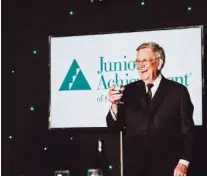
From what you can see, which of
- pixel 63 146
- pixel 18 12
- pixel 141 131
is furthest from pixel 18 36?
pixel 141 131

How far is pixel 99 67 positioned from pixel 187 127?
61 centimetres

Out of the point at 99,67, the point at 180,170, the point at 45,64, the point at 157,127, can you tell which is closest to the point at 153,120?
the point at 157,127

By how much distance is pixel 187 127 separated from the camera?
2.71m

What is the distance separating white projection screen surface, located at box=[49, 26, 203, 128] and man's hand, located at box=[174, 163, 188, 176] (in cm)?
41

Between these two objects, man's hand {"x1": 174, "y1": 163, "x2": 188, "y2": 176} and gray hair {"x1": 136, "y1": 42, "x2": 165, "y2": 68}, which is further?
gray hair {"x1": 136, "y1": 42, "x2": 165, "y2": 68}

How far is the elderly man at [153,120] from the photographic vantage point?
271cm

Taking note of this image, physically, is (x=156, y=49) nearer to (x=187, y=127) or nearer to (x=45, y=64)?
(x=187, y=127)

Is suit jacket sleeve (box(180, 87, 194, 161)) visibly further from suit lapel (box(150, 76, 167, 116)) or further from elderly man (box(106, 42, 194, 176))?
suit lapel (box(150, 76, 167, 116))

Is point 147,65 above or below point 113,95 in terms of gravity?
above

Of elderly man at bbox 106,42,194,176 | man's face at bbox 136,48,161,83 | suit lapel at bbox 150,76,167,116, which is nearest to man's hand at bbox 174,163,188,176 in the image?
elderly man at bbox 106,42,194,176

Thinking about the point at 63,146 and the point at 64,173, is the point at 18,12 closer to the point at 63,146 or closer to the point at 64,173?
the point at 63,146

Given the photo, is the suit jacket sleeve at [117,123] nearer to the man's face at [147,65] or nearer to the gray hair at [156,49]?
the man's face at [147,65]

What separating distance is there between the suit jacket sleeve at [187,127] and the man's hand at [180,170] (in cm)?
4

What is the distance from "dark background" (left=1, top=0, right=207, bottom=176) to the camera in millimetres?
2900
